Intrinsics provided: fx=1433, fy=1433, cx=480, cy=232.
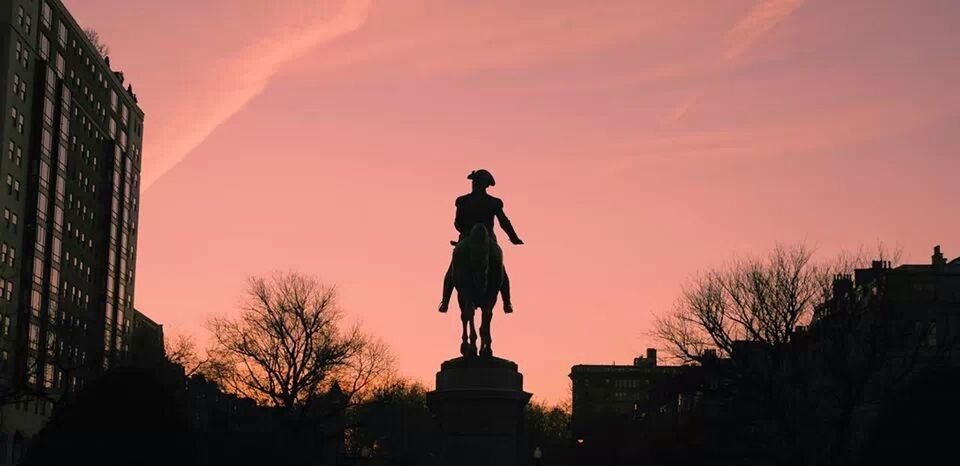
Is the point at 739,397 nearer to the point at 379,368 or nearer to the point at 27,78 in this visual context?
the point at 379,368

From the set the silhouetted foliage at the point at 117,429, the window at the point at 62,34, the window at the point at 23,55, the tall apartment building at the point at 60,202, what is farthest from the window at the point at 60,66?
the silhouetted foliage at the point at 117,429

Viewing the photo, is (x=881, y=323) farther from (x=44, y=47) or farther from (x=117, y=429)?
(x=44, y=47)

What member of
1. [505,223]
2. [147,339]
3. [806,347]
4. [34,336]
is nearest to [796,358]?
[806,347]

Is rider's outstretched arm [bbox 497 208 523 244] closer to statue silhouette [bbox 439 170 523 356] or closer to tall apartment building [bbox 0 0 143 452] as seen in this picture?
statue silhouette [bbox 439 170 523 356]

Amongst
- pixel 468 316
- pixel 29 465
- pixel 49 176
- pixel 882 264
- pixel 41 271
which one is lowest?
pixel 29 465

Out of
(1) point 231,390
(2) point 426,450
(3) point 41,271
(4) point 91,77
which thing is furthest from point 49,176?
(2) point 426,450

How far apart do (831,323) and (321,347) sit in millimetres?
36578

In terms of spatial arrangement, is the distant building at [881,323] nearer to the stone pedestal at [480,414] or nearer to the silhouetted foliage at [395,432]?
the stone pedestal at [480,414]

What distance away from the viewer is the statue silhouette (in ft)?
A: 95.6

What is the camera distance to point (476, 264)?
29109mm

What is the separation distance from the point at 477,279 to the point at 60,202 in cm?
10095

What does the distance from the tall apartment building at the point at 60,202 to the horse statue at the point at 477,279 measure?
6887 cm

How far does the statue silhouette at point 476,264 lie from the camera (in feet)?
95.6

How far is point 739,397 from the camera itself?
232ft
